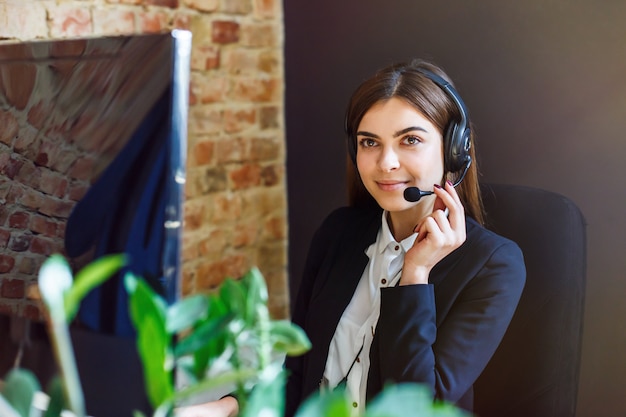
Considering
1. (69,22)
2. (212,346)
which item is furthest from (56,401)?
(69,22)

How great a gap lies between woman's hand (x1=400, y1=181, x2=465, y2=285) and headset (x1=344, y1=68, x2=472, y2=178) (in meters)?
0.04

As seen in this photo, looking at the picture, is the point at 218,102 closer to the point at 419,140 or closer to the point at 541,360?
the point at 419,140

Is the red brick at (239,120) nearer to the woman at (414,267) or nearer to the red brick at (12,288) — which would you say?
the woman at (414,267)

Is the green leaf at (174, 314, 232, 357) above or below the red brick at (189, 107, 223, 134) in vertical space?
below

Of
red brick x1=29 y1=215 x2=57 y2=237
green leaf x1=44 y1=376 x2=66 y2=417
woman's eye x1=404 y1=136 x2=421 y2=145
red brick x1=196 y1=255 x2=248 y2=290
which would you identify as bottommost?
red brick x1=196 y1=255 x2=248 y2=290

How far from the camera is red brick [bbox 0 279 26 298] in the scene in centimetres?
118

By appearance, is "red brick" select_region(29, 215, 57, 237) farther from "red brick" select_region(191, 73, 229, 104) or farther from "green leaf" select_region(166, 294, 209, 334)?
"red brick" select_region(191, 73, 229, 104)

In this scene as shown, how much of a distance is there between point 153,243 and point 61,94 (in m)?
0.33

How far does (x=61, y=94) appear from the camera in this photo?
114 cm

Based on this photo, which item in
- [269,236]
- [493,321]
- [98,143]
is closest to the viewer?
[98,143]

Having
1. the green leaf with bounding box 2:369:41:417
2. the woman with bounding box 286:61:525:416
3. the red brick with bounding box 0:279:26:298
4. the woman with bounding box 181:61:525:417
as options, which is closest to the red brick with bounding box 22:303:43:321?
the red brick with bounding box 0:279:26:298

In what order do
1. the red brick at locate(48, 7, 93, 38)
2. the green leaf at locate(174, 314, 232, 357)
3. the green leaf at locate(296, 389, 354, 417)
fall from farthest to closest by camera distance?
the red brick at locate(48, 7, 93, 38) → the green leaf at locate(174, 314, 232, 357) → the green leaf at locate(296, 389, 354, 417)

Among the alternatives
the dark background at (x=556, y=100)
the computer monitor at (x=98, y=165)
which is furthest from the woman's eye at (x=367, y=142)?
the computer monitor at (x=98, y=165)

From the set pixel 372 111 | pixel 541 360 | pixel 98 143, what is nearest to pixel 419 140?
pixel 372 111
